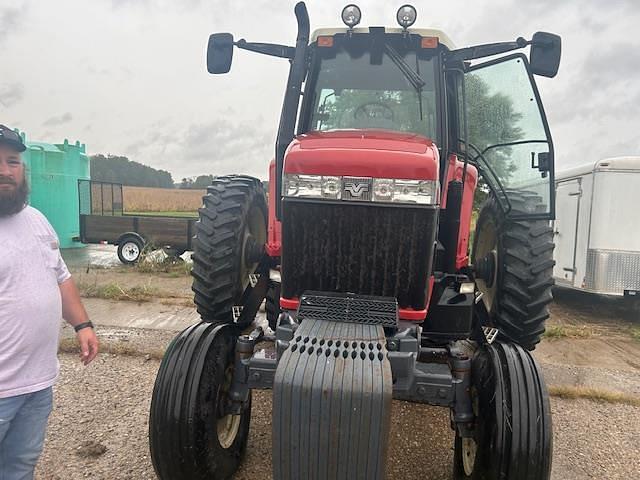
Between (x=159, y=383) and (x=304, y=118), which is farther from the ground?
(x=304, y=118)

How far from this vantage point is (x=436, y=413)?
375 centimetres

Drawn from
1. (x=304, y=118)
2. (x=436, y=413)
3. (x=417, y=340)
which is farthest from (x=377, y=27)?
(x=436, y=413)

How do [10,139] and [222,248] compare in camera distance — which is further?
[222,248]

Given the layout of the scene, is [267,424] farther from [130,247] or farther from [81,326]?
[130,247]

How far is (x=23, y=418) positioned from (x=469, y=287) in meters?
2.59

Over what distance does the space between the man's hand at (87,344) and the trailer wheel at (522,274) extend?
279 centimetres

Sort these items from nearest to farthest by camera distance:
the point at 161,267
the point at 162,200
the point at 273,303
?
the point at 273,303
the point at 161,267
the point at 162,200

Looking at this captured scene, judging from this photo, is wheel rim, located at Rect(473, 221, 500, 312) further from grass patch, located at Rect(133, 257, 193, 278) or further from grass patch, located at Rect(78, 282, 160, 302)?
grass patch, located at Rect(133, 257, 193, 278)

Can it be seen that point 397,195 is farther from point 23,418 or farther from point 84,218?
point 84,218

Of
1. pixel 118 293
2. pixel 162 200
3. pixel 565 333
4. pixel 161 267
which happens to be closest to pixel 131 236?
pixel 161 267

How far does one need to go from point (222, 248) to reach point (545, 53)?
2487 millimetres

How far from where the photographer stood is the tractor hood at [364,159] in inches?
97.7

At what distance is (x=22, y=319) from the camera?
1.95 meters

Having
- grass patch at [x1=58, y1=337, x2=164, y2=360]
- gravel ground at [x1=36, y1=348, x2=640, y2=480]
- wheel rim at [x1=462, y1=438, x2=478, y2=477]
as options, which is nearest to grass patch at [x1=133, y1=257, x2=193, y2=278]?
grass patch at [x1=58, y1=337, x2=164, y2=360]
